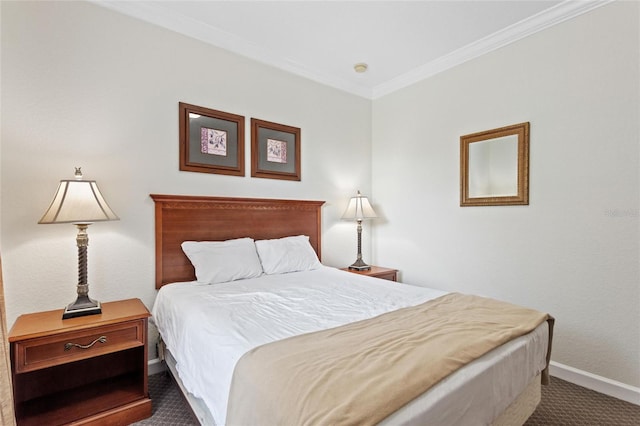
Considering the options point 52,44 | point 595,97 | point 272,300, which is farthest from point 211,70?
point 595,97

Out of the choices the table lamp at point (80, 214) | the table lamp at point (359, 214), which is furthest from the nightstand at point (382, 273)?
the table lamp at point (80, 214)

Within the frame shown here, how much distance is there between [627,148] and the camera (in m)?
2.14

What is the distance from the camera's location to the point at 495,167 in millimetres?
2844

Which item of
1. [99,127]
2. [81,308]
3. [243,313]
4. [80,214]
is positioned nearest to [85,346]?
[81,308]

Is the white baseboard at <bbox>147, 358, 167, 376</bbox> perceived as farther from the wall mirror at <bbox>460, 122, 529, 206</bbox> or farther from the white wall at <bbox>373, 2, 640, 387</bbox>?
the wall mirror at <bbox>460, 122, 529, 206</bbox>

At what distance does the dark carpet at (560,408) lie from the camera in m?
1.90

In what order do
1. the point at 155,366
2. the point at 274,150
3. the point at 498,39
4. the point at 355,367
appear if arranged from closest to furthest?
the point at 355,367 → the point at 155,366 → the point at 498,39 → the point at 274,150

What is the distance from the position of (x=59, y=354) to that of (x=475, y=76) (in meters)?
3.77

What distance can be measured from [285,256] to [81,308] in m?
1.50

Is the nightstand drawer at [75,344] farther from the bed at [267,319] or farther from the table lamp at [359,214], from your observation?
the table lamp at [359,214]

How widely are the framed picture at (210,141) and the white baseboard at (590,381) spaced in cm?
160

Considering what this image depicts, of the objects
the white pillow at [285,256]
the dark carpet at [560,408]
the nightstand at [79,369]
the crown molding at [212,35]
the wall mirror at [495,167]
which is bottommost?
the dark carpet at [560,408]

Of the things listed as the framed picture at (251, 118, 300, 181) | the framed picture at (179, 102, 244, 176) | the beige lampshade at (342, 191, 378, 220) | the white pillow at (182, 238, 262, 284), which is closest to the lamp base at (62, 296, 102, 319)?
the white pillow at (182, 238, 262, 284)

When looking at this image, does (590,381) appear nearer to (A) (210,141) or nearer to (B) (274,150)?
(B) (274,150)
